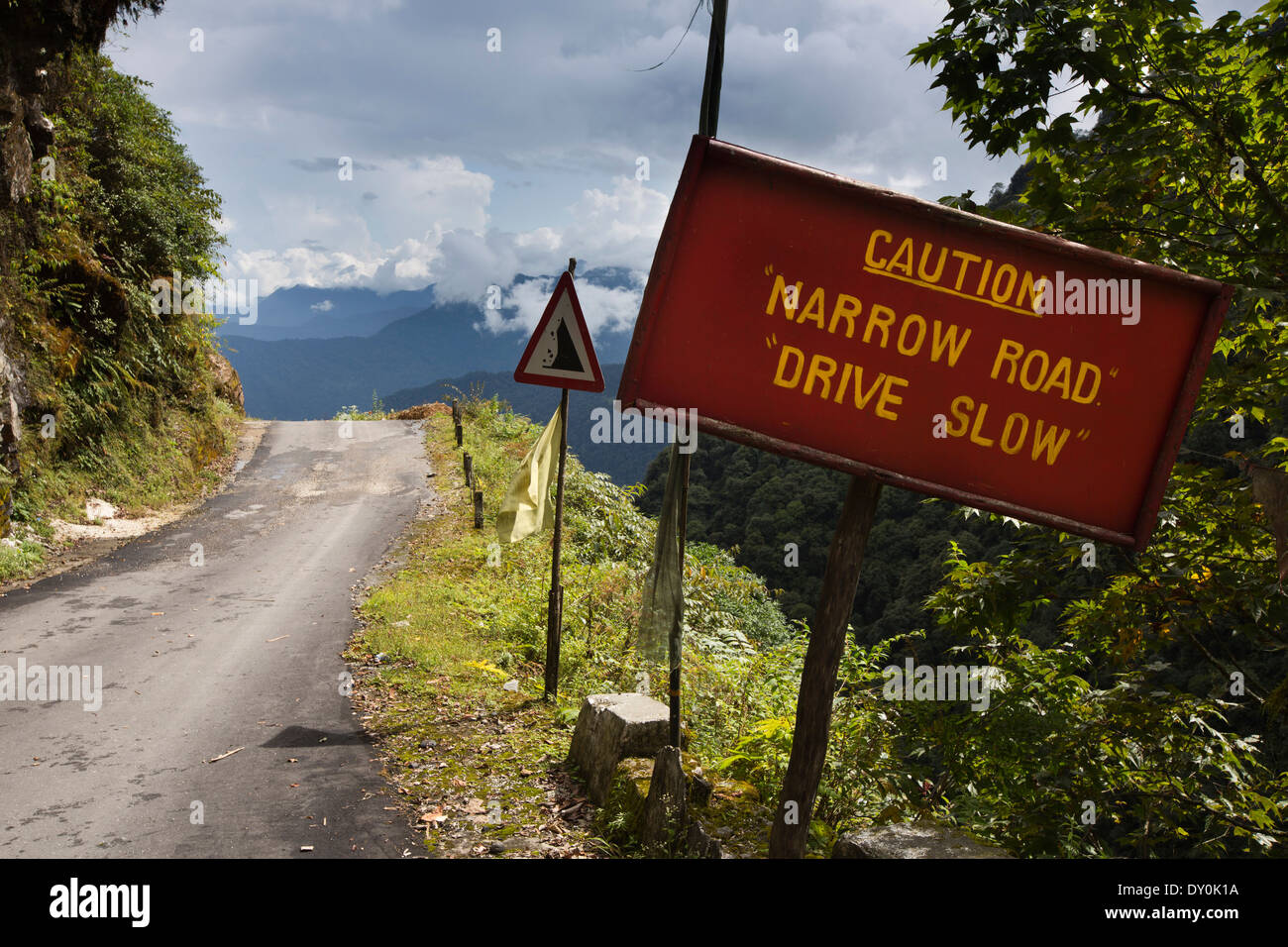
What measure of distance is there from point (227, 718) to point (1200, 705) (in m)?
6.98

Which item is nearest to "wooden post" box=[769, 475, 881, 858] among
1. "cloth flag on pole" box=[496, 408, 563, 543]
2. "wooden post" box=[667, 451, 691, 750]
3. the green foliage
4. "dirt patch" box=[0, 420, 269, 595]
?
"wooden post" box=[667, 451, 691, 750]

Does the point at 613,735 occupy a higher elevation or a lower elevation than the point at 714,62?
lower

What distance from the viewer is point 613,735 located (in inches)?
205

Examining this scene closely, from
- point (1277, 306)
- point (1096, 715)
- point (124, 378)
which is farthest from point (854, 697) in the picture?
point (124, 378)

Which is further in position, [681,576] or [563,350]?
[563,350]

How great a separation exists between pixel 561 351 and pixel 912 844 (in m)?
4.32

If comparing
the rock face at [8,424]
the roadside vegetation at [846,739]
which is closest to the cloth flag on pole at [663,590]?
the roadside vegetation at [846,739]

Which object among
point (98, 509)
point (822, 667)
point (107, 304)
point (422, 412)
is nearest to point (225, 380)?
point (422, 412)

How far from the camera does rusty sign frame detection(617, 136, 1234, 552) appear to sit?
255 centimetres

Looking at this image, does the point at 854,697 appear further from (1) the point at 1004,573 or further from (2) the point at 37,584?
(2) the point at 37,584

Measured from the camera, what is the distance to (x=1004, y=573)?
4465 mm

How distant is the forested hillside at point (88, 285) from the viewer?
11898 mm

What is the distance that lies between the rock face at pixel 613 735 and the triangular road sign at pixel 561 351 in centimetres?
249

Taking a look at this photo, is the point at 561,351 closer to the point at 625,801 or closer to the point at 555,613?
the point at 555,613
